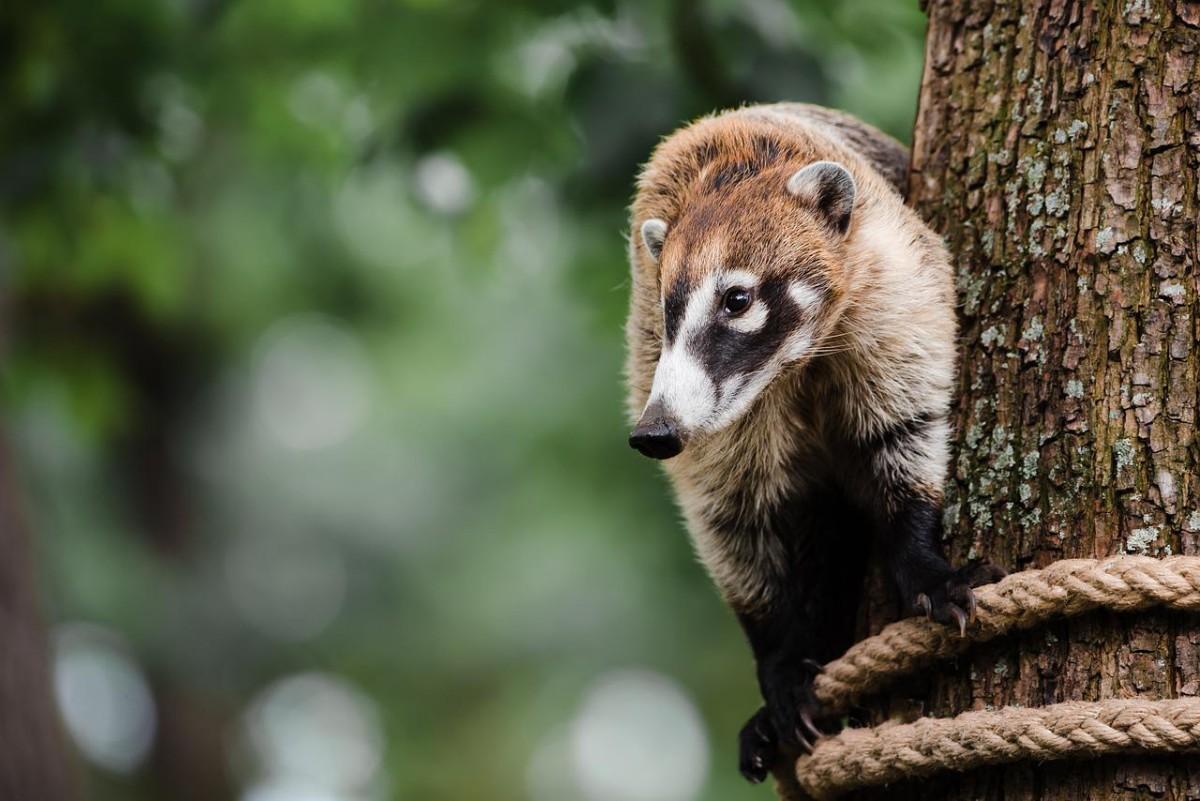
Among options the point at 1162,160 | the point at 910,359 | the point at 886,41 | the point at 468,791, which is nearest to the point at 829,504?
the point at 910,359

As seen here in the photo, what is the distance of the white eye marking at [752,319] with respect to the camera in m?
4.17

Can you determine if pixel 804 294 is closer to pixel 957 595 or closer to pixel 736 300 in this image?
pixel 736 300

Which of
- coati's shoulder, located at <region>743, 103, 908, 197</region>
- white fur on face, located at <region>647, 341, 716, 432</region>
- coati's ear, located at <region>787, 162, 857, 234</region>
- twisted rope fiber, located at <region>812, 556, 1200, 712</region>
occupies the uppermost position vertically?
coati's shoulder, located at <region>743, 103, 908, 197</region>

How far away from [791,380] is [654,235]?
0.73 m

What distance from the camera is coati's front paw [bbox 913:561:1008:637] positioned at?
3.67m

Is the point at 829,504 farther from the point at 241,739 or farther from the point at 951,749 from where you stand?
the point at 241,739

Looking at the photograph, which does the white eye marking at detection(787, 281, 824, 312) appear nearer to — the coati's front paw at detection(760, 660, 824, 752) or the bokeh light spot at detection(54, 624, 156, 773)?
the coati's front paw at detection(760, 660, 824, 752)

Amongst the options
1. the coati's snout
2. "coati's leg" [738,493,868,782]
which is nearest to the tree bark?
"coati's leg" [738,493,868,782]

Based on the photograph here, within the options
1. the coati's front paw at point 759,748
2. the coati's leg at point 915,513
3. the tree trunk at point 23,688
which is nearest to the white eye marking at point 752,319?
the coati's leg at point 915,513

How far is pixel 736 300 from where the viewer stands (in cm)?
422

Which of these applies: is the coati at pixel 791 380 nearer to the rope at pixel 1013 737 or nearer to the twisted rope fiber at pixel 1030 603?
the twisted rope fiber at pixel 1030 603

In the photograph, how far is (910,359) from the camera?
A: 4270mm

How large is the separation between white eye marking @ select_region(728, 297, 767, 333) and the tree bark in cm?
68

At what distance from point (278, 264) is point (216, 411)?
476 centimetres
